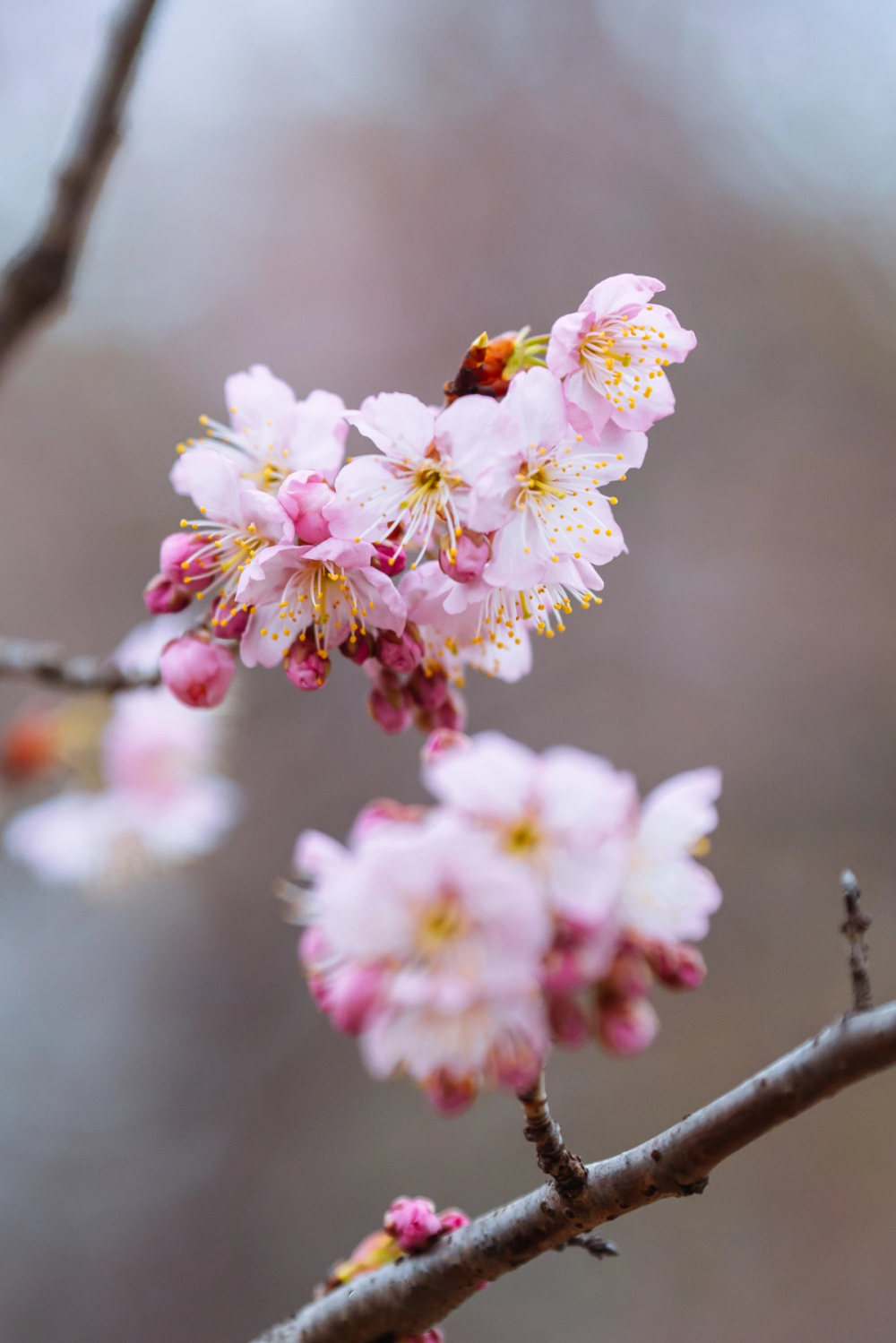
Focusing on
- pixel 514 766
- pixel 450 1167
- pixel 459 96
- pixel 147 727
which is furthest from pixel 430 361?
pixel 514 766

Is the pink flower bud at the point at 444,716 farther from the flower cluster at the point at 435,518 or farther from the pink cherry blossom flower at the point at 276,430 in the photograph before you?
the pink cherry blossom flower at the point at 276,430

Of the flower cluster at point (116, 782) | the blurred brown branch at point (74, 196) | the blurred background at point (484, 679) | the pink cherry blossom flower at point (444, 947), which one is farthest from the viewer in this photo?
the blurred background at point (484, 679)

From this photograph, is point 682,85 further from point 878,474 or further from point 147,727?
point 147,727

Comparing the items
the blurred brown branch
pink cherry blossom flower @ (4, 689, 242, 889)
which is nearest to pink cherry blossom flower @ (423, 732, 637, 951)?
the blurred brown branch

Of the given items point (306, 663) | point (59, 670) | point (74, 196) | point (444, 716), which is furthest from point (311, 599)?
point (74, 196)

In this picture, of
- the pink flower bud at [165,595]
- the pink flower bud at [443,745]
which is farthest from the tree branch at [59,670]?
the pink flower bud at [443,745]

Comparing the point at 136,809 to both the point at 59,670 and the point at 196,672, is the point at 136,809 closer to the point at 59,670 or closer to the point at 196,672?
the point at 59,670

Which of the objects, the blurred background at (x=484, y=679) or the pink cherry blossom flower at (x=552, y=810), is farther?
the blurred background at (x=484, y=679)
